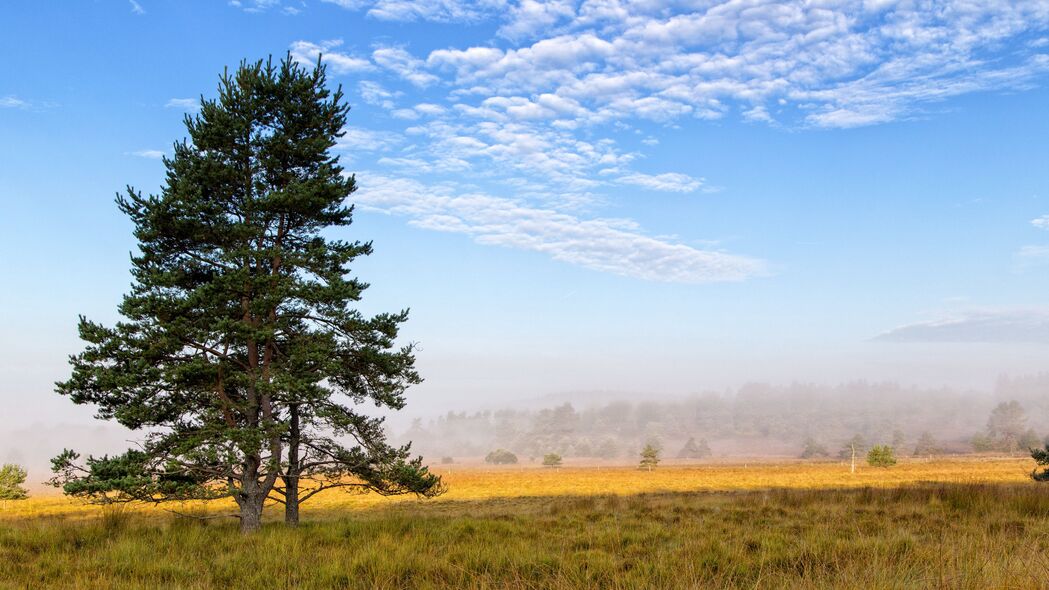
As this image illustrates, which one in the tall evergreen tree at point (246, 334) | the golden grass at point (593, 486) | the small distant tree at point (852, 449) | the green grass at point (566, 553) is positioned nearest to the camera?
the green grass at point (566, 553)

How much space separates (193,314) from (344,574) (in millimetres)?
8214

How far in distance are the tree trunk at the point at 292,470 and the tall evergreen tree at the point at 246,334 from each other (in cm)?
5

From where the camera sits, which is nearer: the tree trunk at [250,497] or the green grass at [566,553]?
the green grass at [566,553]

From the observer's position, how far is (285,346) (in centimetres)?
1398

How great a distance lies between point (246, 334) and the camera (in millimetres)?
12562

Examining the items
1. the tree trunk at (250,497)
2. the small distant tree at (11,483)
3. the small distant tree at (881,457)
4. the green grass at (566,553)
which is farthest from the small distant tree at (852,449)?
the small distant tree at (11,483)

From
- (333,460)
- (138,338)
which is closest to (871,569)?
(333,460)

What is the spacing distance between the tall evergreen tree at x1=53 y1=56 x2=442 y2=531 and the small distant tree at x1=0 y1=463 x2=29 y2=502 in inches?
1717

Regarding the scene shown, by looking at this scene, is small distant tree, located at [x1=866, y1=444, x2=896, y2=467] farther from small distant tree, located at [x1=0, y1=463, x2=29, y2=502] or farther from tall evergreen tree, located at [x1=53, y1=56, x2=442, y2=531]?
small distant tree, located at [x1=0, y1=463, x2=29, y2=502]

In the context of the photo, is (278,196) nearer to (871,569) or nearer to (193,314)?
(193,314)

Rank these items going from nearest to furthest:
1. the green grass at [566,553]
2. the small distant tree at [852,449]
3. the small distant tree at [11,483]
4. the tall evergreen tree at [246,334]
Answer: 1. the green grass at [566,553]
2. the tall evergreen tree at [246,334]
3. the small distant tree at [11,483]
4. the small distant tree at [852,449]

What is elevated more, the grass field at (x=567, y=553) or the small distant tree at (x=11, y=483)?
the grass field at (x=567, y=553)

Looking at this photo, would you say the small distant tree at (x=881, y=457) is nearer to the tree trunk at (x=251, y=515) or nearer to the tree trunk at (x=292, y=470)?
the tree trunk at (x=292, y=470)

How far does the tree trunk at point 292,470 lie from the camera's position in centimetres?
1346
